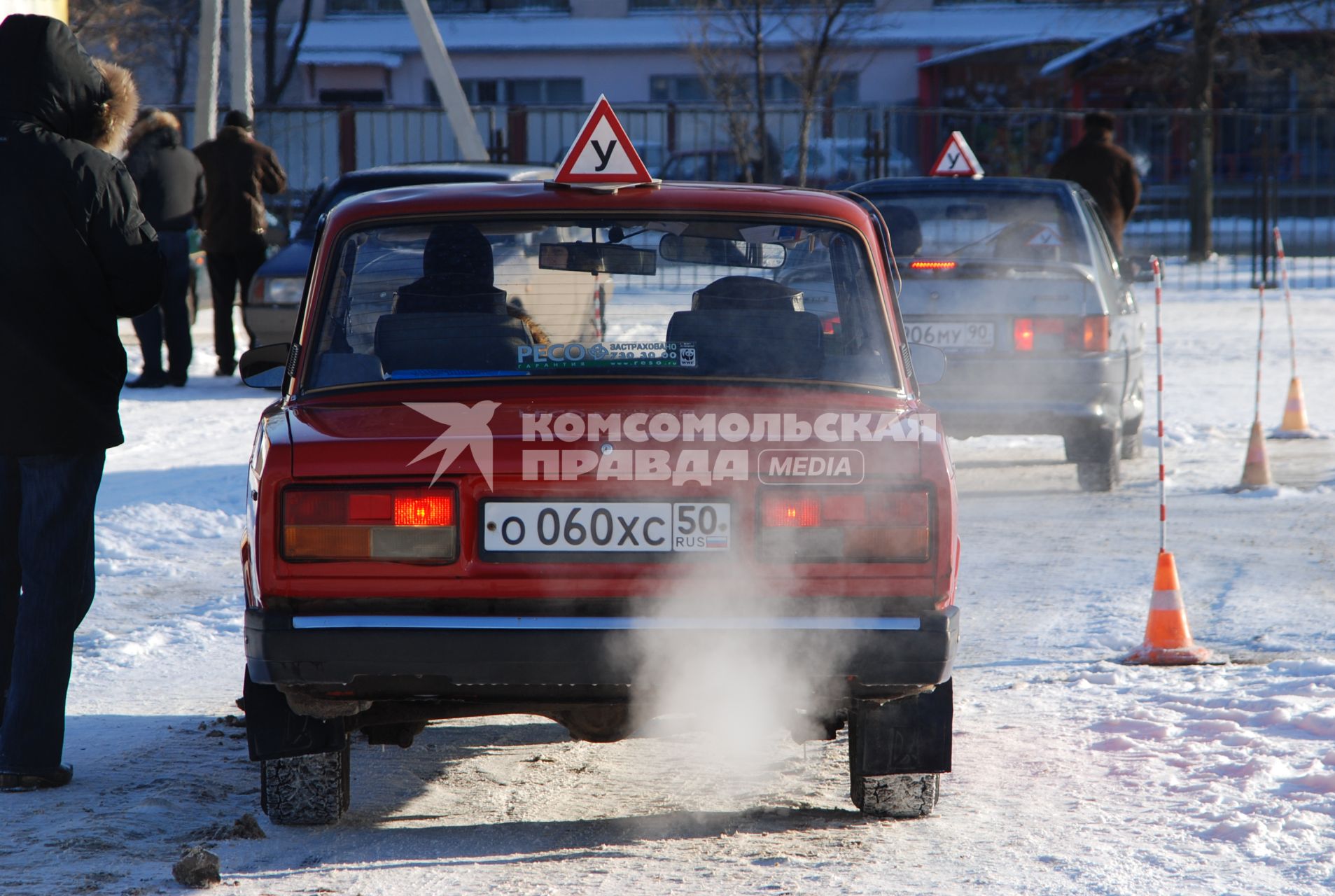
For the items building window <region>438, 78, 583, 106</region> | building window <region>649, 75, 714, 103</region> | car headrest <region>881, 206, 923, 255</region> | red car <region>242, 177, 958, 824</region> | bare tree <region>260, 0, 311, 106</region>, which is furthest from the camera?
building window <region>438, 78, 583, 106</region>

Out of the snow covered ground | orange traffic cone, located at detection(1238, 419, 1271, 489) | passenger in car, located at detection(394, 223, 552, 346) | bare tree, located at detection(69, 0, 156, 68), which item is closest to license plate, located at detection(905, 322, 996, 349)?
the snow covered ground

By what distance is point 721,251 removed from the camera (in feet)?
13.9

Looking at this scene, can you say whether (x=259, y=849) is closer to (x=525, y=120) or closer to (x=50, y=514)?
(x=50, y=514)

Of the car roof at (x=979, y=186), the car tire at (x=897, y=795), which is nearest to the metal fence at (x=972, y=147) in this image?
the car roof at (x=979, y=186)

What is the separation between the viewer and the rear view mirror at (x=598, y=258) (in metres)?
4.13

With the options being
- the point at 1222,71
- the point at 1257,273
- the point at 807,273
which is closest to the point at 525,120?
the point at 1257,273

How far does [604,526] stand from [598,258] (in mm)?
912

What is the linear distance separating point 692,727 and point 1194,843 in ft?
4.11

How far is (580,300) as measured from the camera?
4215mm

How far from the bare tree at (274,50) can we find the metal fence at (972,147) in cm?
628

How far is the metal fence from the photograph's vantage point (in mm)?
22875

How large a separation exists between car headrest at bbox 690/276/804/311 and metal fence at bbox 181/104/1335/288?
17.1m

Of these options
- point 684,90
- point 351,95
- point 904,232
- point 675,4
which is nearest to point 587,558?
point 904,232

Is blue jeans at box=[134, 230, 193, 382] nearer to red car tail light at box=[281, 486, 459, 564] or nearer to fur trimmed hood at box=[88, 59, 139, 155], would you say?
fur trimmed hood at box=[88, 59, 139, 155]
